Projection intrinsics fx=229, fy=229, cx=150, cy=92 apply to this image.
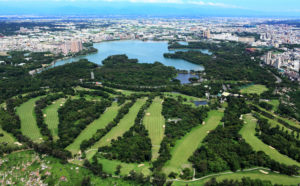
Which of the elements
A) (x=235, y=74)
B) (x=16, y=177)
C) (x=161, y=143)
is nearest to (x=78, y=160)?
(x=16, y=177)

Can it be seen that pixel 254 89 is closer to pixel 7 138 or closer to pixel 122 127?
pixel 122 127

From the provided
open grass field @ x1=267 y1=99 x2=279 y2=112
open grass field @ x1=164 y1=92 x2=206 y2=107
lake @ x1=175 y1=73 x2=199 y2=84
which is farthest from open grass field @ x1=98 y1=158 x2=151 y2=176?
lake @ x1=175 y1=73 x2=199 y2=84

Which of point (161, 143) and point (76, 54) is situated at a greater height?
point (76, 54)

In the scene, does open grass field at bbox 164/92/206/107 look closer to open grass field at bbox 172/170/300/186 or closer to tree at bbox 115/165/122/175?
open grass field at bbox 172/170/300/186

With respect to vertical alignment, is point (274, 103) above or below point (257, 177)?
above

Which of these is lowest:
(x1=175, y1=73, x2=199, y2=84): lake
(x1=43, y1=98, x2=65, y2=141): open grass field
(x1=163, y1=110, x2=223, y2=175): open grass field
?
(x1=163, y1=110, x2=223, y2=175): open grass field

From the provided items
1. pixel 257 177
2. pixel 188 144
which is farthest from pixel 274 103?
pixel 257 177

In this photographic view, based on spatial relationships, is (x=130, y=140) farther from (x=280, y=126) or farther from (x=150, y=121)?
(x=280, y=126)

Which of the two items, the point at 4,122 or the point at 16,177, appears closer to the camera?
the point at 16,177
